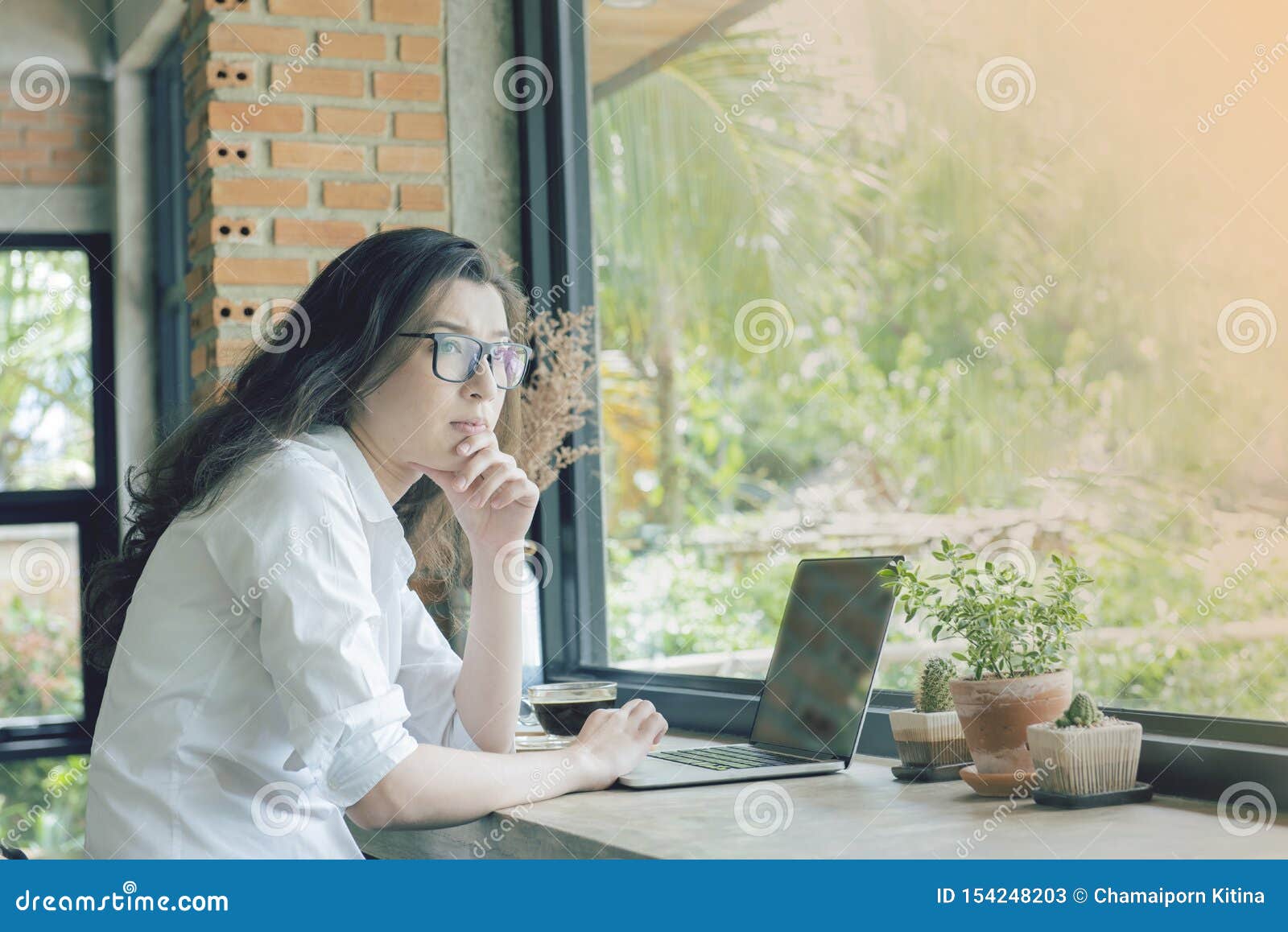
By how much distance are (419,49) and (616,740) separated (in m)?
1.76

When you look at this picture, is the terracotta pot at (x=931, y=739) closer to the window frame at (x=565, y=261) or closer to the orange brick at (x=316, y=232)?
the window frame at (x=565, y=261)

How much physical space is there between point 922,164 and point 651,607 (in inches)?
58.8

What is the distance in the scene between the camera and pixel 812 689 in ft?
6.44

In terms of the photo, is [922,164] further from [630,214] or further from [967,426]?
[967,426]

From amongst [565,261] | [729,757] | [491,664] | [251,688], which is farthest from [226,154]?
[729,757]

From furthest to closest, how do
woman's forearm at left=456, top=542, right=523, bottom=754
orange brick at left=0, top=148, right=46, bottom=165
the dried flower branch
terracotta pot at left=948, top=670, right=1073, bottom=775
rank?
orange brick at left=0, top=148, right=46, bottom=165
the dried flower branch
woman's forearm at left=456, top=542, right=523, bottom=754
terracotta pot at left=948, top=670, right=1073, bottom=775

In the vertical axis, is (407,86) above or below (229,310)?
above

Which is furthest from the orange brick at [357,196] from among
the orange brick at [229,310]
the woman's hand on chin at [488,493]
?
the woman's hand on chin at [488,493]

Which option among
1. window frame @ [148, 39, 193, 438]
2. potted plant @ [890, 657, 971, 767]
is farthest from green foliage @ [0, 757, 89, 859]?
potted plant @ [890, 657, 971, 767]

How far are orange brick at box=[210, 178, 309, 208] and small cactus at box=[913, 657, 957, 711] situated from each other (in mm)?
1718

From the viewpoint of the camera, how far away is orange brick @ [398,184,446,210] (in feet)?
9.53

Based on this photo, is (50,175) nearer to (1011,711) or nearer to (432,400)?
(432,400)

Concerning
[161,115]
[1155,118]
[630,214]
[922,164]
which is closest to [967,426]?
[922,164]

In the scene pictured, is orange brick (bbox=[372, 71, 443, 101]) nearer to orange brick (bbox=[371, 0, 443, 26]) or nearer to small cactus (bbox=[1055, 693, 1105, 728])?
orange brick (bbox=[371, 0, 443, 26])
